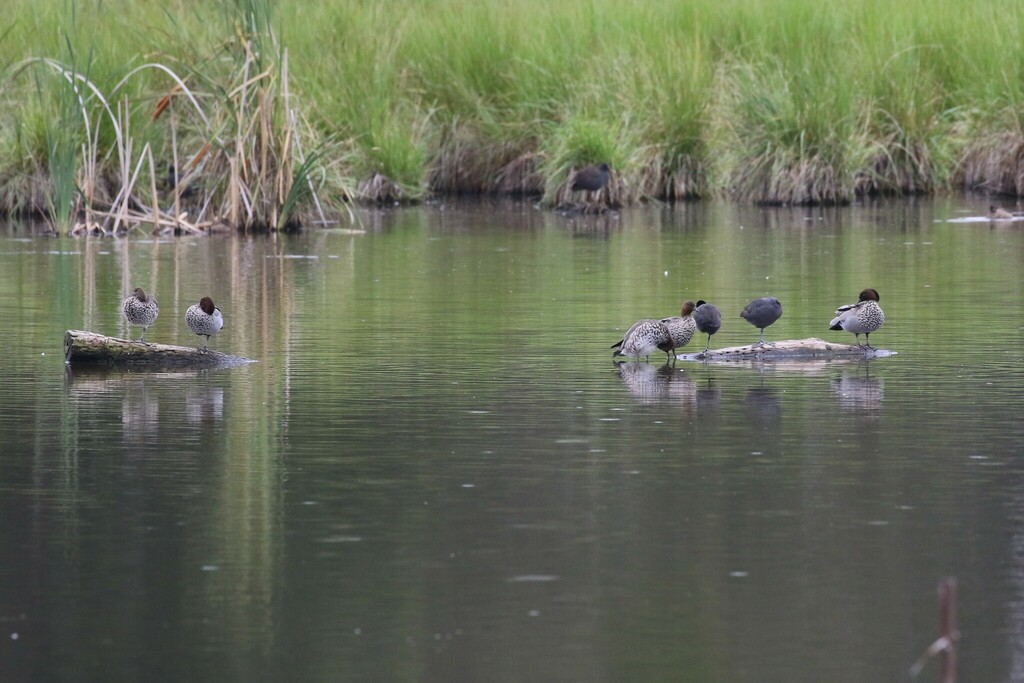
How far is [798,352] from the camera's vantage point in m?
13.5

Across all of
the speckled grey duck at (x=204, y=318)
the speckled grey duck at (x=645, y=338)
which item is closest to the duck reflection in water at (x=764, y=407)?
the speckled grey duck at (x=645, y=338)

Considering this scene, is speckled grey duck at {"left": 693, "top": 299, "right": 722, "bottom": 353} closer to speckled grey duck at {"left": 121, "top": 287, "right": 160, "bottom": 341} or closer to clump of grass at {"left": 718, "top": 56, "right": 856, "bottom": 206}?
speckled grey duck at {"left": 121, "top": 287, "right": 160, "bottom": 341}

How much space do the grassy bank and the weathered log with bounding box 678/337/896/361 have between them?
11918mm

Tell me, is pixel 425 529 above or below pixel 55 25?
below

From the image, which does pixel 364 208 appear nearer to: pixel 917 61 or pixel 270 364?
pixel 917 61

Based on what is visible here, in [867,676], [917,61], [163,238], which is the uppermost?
[917,61]

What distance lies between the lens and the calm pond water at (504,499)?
632 centimetres

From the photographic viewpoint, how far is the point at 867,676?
19.5 ft

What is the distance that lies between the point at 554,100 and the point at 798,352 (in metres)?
18.2

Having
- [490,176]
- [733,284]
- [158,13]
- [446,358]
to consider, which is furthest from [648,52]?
[446,358]

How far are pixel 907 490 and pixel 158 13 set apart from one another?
26100 millimetres

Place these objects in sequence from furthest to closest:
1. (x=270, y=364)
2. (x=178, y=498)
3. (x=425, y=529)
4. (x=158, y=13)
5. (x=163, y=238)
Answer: (x=158, y=13) → (x=163, y=238) → (x=270, y=364) → (x=178, y=498) → (x=425, y=529)

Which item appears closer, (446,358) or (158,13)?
(446,358)

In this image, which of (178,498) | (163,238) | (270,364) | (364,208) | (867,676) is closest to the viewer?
(867,676)
